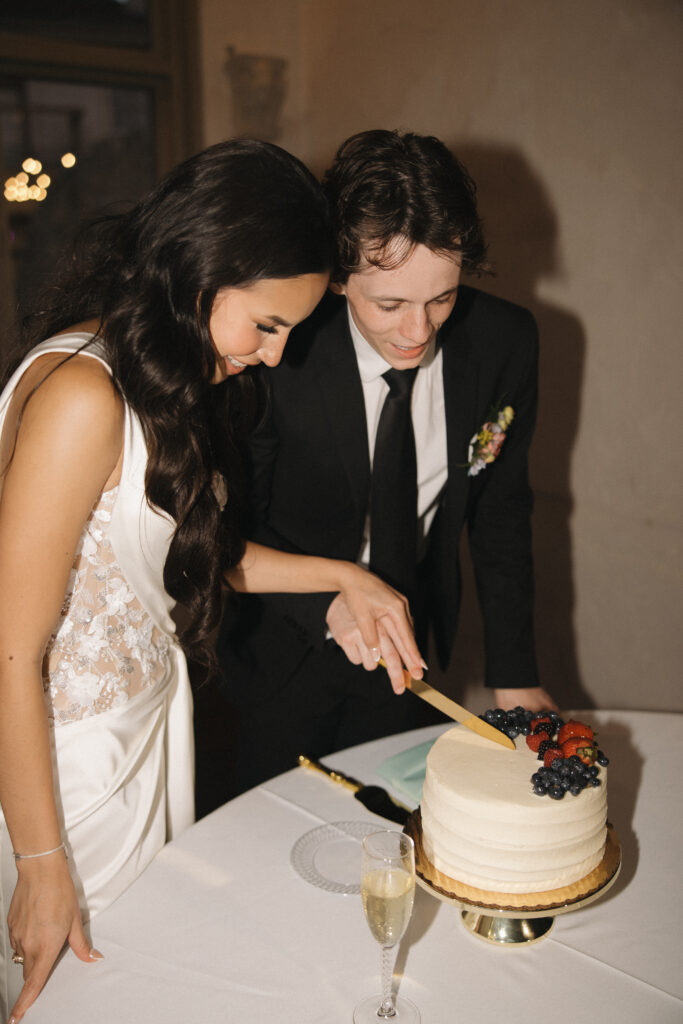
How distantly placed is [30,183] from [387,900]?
5294mm

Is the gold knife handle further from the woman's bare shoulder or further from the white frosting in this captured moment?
the woman's bare shoulder

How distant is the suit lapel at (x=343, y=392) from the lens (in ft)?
6.63

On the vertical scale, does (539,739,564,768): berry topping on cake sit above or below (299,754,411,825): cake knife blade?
above

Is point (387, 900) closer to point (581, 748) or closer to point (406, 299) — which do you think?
point (581, 748)

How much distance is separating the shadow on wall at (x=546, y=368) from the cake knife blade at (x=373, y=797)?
192 centimetres

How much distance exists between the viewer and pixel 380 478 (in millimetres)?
2059

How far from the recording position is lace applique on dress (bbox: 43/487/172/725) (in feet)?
4.70

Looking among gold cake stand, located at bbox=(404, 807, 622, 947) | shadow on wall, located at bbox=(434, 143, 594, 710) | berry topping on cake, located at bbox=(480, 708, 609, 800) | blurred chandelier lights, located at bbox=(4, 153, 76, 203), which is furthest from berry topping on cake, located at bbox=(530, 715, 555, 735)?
blurred chandelier lights, located at bbox=(4, 153, 76, 203)

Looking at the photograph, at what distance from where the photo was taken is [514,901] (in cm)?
122

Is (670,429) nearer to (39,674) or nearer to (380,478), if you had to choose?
(380,478)

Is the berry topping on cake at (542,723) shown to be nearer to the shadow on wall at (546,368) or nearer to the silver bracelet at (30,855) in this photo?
the silver bracelet at (30,855)

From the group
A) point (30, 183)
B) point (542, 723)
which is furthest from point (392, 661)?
point (30, 183)

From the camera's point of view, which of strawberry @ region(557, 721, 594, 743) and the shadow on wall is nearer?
strawberry @ region(557, 721, 594, 743)

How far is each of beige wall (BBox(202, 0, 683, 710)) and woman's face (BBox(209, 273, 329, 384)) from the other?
1.73m
